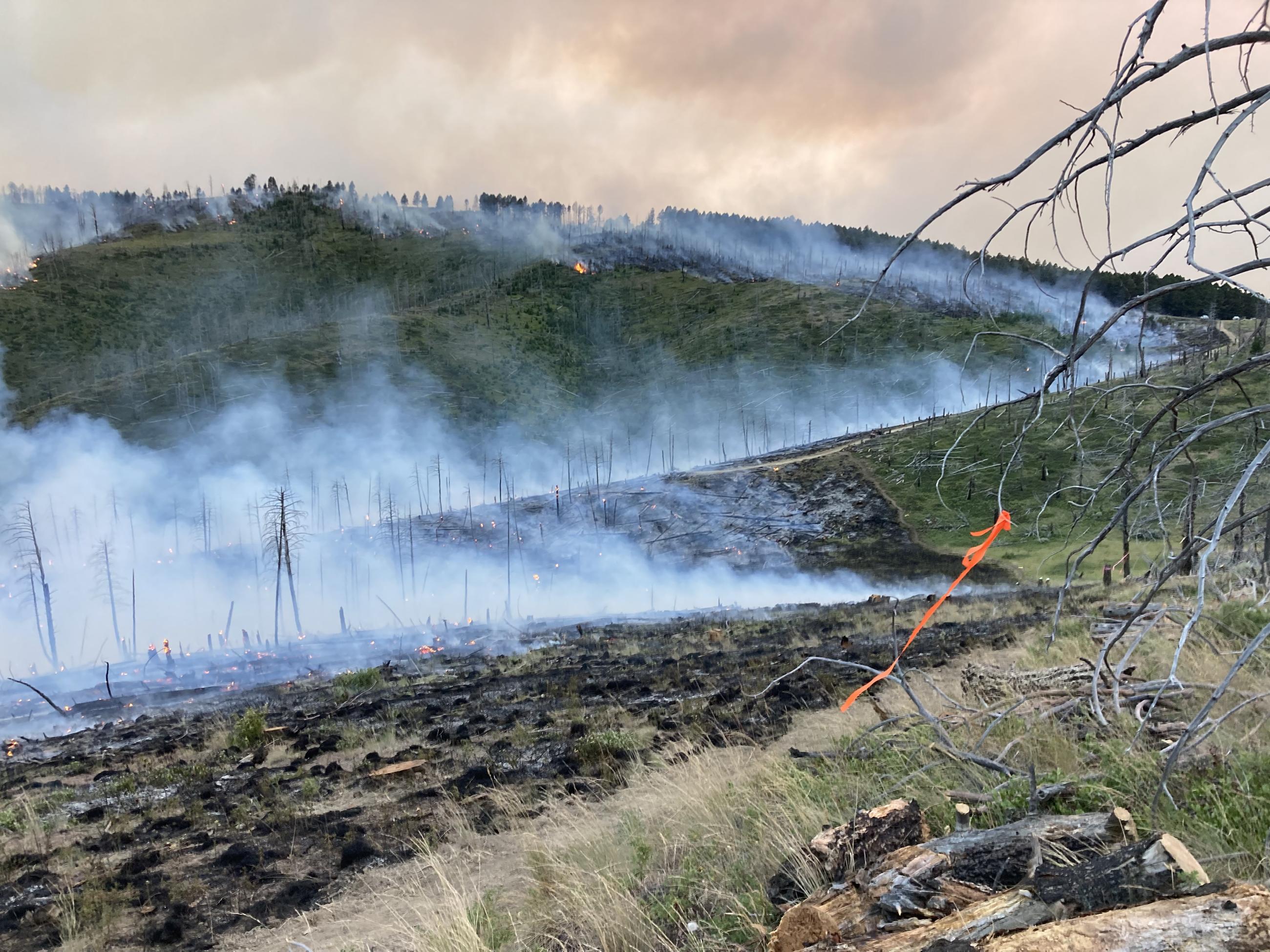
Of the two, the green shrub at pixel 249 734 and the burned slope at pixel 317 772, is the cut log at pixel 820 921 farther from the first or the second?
the green shrub at pixel 249 734

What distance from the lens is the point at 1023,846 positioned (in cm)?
328

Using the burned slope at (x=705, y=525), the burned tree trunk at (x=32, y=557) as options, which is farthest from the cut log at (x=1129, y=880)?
the burned tree trunk at (x=32, y=557)

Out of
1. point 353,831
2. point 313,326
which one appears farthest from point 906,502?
point 313,326

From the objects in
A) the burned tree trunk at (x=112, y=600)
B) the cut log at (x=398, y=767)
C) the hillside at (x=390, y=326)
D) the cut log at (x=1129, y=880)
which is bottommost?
the burned tree trunk at (x=112, y=600)

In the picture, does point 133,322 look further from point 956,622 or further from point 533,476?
point 956,622

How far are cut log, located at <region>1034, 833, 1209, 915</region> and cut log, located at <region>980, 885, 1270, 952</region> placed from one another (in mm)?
156

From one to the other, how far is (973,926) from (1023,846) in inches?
33.4

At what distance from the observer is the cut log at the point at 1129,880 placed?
2.56 metres

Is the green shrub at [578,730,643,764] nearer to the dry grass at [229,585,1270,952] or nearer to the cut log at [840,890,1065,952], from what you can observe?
the dry grass at [229,585,1270,952]

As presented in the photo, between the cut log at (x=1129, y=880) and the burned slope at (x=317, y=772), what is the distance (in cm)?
→ 623

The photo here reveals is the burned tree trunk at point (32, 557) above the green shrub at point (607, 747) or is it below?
below

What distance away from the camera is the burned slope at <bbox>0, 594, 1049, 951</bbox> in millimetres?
8203

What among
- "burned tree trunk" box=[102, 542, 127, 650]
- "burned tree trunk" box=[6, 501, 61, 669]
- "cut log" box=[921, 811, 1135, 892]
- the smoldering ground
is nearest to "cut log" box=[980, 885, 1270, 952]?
"cut log" box=[921, 811, 1135, 892]

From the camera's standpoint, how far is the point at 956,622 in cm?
2255
